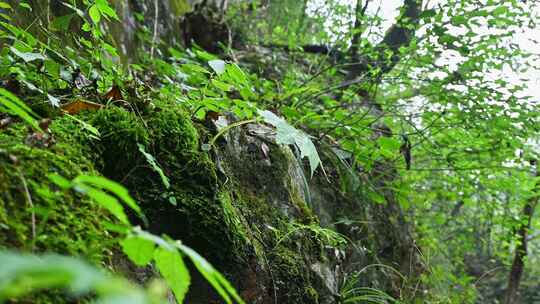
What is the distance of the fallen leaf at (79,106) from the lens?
166 centimetres

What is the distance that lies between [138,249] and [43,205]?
18.9 inches

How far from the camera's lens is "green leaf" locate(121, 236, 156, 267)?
2.37 ft

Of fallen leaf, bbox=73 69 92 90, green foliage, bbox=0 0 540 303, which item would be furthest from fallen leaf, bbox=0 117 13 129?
fallen leaf, bbox=73 69 92 90

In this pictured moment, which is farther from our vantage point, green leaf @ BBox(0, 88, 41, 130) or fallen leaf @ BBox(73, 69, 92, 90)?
fallen leaf @ BBox(73, 69, 92, 90)

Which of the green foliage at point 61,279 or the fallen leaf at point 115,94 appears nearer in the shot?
the green foliage at point 61,279

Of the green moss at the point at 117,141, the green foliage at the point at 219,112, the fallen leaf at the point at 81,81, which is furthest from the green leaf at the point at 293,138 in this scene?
the fallen leaf at the point at 81,81

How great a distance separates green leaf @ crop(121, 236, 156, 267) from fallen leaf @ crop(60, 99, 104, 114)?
111cm

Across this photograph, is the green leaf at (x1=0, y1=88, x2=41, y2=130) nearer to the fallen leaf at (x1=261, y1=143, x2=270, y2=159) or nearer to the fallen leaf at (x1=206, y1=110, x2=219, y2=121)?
the fallen leaf at (x1=206, y1=110, x2=219, y2=121)

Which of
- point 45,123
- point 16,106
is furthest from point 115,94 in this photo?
point 16,106

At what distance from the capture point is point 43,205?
41.9 inches

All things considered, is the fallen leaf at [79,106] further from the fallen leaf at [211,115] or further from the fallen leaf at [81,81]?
the fallen leaf at [211,115]

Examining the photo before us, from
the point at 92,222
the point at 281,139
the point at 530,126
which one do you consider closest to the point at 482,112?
the point at 530,126

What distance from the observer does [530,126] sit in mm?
3248

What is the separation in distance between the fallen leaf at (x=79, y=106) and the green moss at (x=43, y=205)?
1.08 ft
